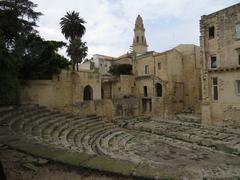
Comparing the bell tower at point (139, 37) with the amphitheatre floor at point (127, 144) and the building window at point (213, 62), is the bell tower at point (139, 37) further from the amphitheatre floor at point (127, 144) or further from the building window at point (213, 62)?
the amphitheatre floor at point (127, 144)

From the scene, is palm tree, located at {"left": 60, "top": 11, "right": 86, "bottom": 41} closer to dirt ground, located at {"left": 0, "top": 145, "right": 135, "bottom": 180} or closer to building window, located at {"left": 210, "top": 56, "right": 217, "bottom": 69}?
building window, located at {"left": 210, "top": 56, "right": 217, "bottom": 69}

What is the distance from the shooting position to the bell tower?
53.4m

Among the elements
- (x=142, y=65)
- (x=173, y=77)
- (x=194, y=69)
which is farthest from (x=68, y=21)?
(x=194, y=69)

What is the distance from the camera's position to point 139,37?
176 feet

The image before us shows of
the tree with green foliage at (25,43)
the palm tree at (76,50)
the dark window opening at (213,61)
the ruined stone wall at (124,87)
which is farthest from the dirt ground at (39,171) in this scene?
the ruined stone wall at (124,87)

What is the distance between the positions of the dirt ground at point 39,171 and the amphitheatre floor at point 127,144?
15 centimetres

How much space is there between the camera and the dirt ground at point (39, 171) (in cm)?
442

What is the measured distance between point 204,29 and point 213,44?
1.85 metres

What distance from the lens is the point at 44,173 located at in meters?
4.73

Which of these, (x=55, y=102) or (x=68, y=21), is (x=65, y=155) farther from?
(x=68, y=21)

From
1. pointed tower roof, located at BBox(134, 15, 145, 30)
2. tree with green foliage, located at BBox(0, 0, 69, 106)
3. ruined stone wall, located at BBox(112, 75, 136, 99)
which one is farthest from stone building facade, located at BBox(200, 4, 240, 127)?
pointed tower roof, located at BBox(134, 15, 145, 30)

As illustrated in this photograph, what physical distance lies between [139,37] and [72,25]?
26687 mm

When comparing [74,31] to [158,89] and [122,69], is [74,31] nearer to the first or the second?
[122,69]

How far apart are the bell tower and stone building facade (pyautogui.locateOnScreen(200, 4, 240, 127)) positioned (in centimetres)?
3221
